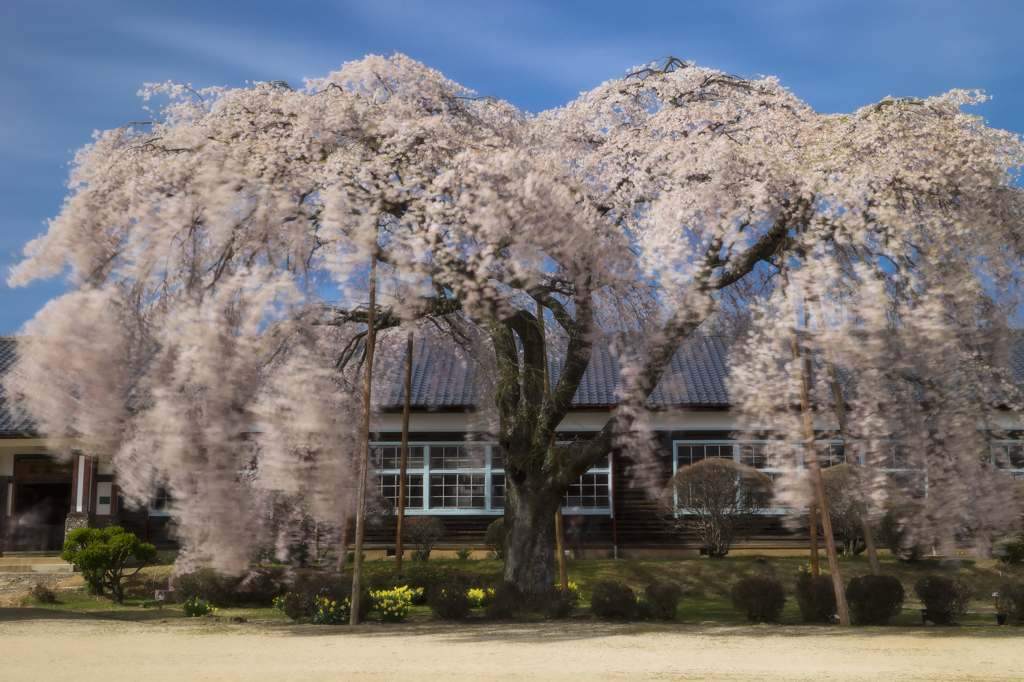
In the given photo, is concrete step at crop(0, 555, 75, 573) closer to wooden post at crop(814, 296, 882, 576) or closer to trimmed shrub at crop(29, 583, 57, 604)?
trimmed shrub at crop(29, 583, 57, 604)

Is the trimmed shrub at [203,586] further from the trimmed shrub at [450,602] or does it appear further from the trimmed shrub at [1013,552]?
the trimmed shrub at [1013,552]

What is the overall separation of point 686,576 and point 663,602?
4406 mm

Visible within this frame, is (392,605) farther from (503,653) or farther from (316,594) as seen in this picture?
(503,653)

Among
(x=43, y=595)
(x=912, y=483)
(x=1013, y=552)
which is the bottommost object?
(x=43, y=595)

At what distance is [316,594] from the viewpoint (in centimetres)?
1113

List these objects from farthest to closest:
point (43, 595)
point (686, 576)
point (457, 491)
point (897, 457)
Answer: point (457, 491) < point (686, 576) < point (43, 595) < point (897, 457)

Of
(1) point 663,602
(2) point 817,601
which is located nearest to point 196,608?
(1) point 663,602

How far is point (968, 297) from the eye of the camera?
378 inches

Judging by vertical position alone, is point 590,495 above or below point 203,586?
above

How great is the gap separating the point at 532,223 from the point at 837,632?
608cm

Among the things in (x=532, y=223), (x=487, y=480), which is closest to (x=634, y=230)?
(x=532, y=223)

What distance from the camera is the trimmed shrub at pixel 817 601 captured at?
1066 centimetres

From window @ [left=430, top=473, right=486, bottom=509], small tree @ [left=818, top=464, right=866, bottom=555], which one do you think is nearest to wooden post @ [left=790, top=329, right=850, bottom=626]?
small tree @ [left=818, top=464, right=866, bottom=555]

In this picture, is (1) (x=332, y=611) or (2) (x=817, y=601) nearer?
(2) (x=817, y=601)
